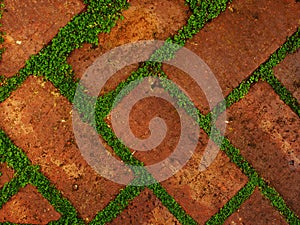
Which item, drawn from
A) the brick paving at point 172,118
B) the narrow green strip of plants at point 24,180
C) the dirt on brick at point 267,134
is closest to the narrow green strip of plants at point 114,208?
the brick paving at point 172,118

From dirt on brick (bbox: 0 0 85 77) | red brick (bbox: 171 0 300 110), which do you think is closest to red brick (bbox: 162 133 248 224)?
red brick (bbox: 171 0 300 110)

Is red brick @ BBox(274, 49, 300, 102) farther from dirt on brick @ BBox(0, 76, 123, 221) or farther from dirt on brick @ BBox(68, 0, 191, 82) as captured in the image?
dirt on brick @ BBox(0, 76, 123, 221)

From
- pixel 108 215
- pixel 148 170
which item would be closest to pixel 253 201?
pixel 148 170

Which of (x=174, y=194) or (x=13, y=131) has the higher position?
(x=13, y=131)

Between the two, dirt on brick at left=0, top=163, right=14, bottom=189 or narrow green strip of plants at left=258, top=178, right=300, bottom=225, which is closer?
dirt on brick at left=0, top=163, right=14, bottom=189

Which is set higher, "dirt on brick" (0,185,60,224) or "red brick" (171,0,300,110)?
"red brick" (171,0,300,110)

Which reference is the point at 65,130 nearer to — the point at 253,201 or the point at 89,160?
the point at 89,160

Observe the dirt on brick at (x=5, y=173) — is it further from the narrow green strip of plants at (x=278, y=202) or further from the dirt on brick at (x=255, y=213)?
the narrow green strip of plants at (x=278, y=202)

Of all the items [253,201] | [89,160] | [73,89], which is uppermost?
[73,89]
